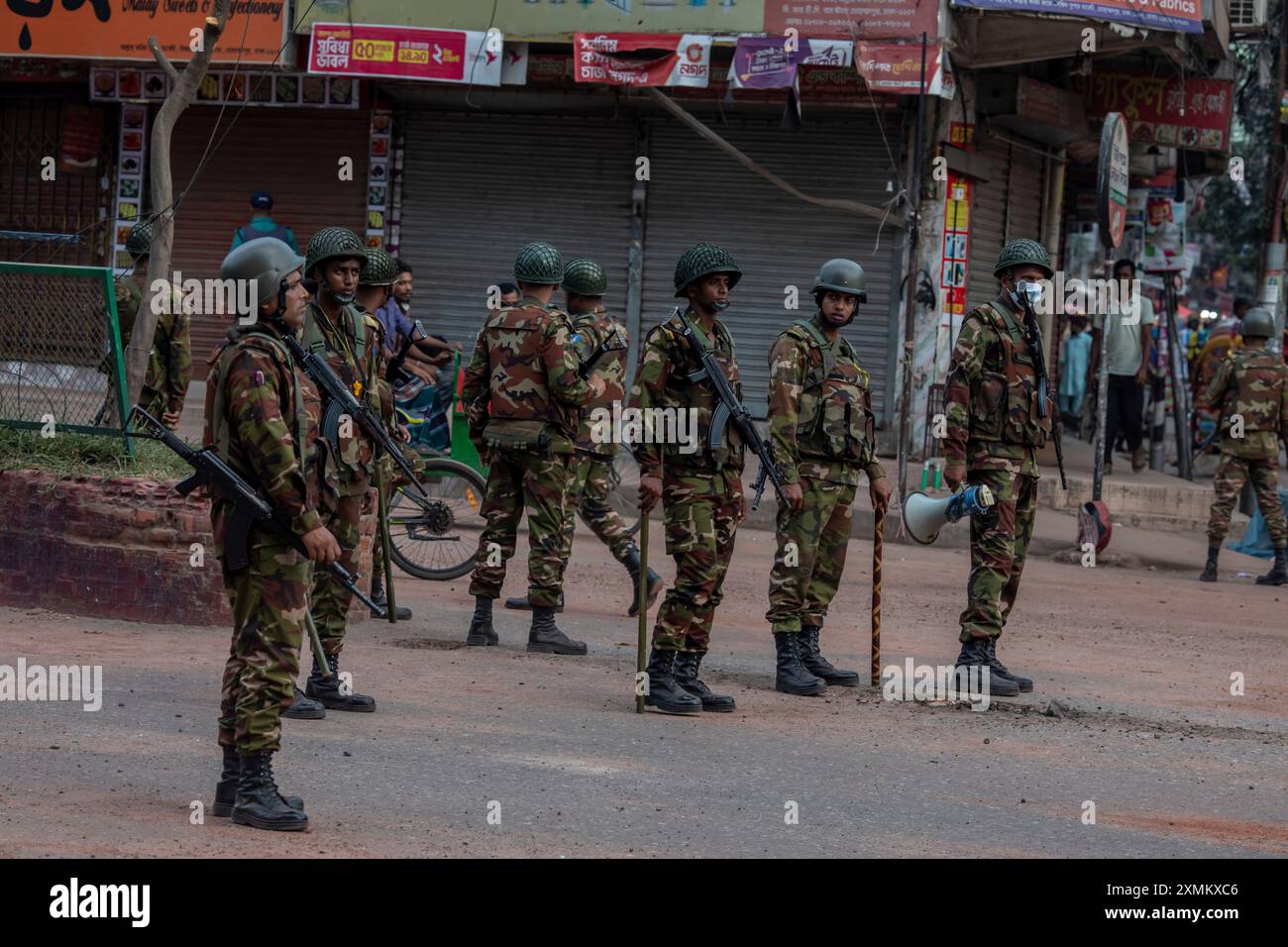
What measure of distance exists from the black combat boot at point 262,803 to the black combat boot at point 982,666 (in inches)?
156

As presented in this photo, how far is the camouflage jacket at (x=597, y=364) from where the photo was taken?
9.61 metres

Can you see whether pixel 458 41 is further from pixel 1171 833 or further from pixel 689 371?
pixel 1171 833

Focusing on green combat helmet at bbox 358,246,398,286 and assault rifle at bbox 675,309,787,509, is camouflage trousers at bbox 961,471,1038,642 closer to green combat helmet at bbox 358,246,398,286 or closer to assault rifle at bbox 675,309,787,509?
assault rifle at bbox 675,309,787,509

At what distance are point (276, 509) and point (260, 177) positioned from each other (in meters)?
14.3

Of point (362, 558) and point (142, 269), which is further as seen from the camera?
point (142, 269)

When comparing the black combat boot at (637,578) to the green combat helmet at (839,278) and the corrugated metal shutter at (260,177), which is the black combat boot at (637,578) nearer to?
the green combat helmet at (839,278)

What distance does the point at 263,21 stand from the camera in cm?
1733

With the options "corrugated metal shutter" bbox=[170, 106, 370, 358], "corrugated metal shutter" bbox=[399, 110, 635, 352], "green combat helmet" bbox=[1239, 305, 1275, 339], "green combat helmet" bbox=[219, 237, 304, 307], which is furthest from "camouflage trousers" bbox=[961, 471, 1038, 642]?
"corrugated metal shutter" bbox=[170, 106, 370, 358]

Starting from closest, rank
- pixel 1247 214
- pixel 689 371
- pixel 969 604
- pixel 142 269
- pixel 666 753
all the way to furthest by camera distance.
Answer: pixel 666 753, pixel 689 371, pixel 969 604, pixel 142 269, pixel 1247 214

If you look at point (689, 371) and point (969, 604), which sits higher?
point (689, 371)

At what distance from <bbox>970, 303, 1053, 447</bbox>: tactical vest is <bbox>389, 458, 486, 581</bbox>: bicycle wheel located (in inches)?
148

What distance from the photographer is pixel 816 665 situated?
8547mm

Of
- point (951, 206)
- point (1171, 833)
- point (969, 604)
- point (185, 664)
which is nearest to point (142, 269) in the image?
point (185, 664)

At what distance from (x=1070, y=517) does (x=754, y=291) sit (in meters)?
4.02
